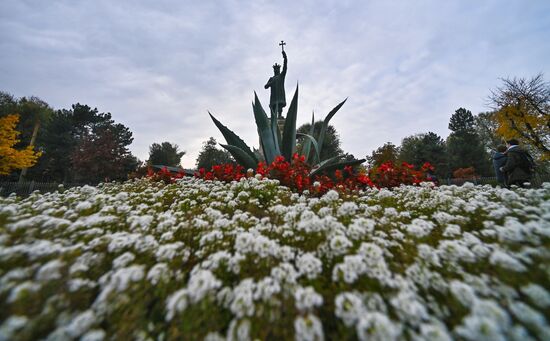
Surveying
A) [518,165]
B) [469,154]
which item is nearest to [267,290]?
[518,165]

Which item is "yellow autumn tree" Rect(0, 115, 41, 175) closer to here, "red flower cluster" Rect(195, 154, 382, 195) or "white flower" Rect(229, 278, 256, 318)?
"red flower cluster" Rect(195, 154, 382, 195)

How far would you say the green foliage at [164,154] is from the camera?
97.2 ft

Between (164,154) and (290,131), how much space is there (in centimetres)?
2714

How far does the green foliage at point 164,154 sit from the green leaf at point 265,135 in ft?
81.7

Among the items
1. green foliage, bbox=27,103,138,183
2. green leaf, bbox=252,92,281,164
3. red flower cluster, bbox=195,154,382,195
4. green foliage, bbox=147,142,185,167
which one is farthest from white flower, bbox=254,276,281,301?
green foliage, bbox=147,142,185,167

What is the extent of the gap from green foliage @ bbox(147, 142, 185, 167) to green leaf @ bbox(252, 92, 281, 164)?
2492 cm

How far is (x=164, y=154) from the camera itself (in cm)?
3009

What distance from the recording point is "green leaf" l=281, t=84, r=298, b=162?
24.6 ft

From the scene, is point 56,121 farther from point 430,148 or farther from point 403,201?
point 430,148

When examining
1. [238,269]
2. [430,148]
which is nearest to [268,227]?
[238,269]

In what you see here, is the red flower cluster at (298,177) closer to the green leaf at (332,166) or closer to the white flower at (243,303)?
the green leaf at (332,166)

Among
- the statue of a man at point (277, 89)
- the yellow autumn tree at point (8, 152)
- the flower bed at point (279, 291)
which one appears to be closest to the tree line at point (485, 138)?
the statue of a man at point (277, 89)

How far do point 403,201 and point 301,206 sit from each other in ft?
7.68

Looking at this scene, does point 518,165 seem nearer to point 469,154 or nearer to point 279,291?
point 279,291
